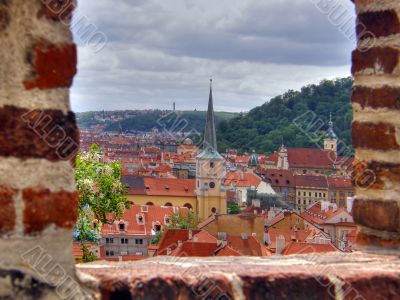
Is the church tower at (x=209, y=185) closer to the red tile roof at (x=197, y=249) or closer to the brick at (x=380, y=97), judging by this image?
the red tile roof at (x=197, y=249)

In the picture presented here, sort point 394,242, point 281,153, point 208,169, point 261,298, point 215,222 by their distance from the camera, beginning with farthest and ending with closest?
point 281,153, point 208,169, point 215,222, point 394,242, point 261,298

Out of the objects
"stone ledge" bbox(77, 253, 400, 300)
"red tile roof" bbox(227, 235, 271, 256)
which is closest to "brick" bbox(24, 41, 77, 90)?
"stone ledge" bbox(77, 253, 400, 300)

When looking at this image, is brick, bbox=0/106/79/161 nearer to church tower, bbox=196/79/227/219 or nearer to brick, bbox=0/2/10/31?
brick, bbox=0/2/10/31

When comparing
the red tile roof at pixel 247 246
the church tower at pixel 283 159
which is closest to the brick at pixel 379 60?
the red tile roof at pixel 247 246

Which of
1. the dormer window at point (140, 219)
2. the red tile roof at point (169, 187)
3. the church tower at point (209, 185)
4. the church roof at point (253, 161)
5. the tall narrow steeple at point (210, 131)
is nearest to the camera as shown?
the dormer window at point (140, 219)

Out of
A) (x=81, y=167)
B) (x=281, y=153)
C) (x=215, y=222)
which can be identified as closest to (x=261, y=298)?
(x=81, y=167)

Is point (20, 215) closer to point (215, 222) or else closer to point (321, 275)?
point (321, 275)
